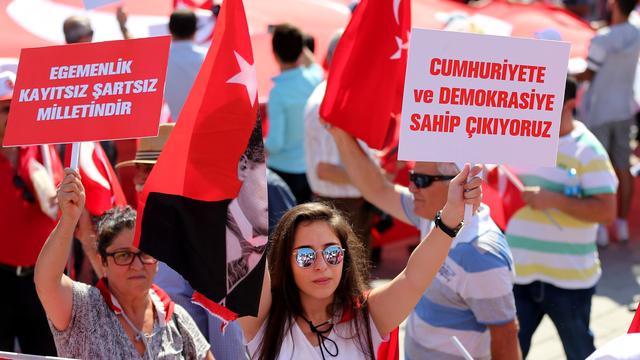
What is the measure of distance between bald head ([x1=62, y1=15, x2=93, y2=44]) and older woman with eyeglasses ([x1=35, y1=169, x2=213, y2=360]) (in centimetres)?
255

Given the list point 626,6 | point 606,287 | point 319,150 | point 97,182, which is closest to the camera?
point 97,182

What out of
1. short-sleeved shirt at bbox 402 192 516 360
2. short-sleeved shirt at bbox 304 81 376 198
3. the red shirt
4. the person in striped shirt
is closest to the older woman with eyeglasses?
short-sleeved shirt at bbox 402 192 516 360

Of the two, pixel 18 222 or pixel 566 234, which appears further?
pixel 566 234

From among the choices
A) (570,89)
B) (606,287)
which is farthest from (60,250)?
(606,287)

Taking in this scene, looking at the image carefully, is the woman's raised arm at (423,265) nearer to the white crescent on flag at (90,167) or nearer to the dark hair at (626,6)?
the white crescent on flag at (90,167)

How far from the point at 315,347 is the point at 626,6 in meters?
6.47

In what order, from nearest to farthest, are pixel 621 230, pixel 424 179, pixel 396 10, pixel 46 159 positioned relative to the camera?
pixel 424 179, pixel 396 10, pixel 46 159, pixel 621 230

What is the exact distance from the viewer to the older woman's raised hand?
339 centimetres

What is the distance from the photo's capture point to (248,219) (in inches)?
136

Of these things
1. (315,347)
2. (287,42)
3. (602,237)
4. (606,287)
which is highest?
(287,42)

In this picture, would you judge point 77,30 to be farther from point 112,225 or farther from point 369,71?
point 112,225

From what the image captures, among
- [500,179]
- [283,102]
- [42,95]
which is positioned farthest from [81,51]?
[283,102]

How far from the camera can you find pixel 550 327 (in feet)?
24.2

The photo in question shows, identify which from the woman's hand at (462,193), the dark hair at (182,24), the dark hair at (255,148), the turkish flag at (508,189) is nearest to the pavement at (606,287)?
the turkish flag at (508,189)
